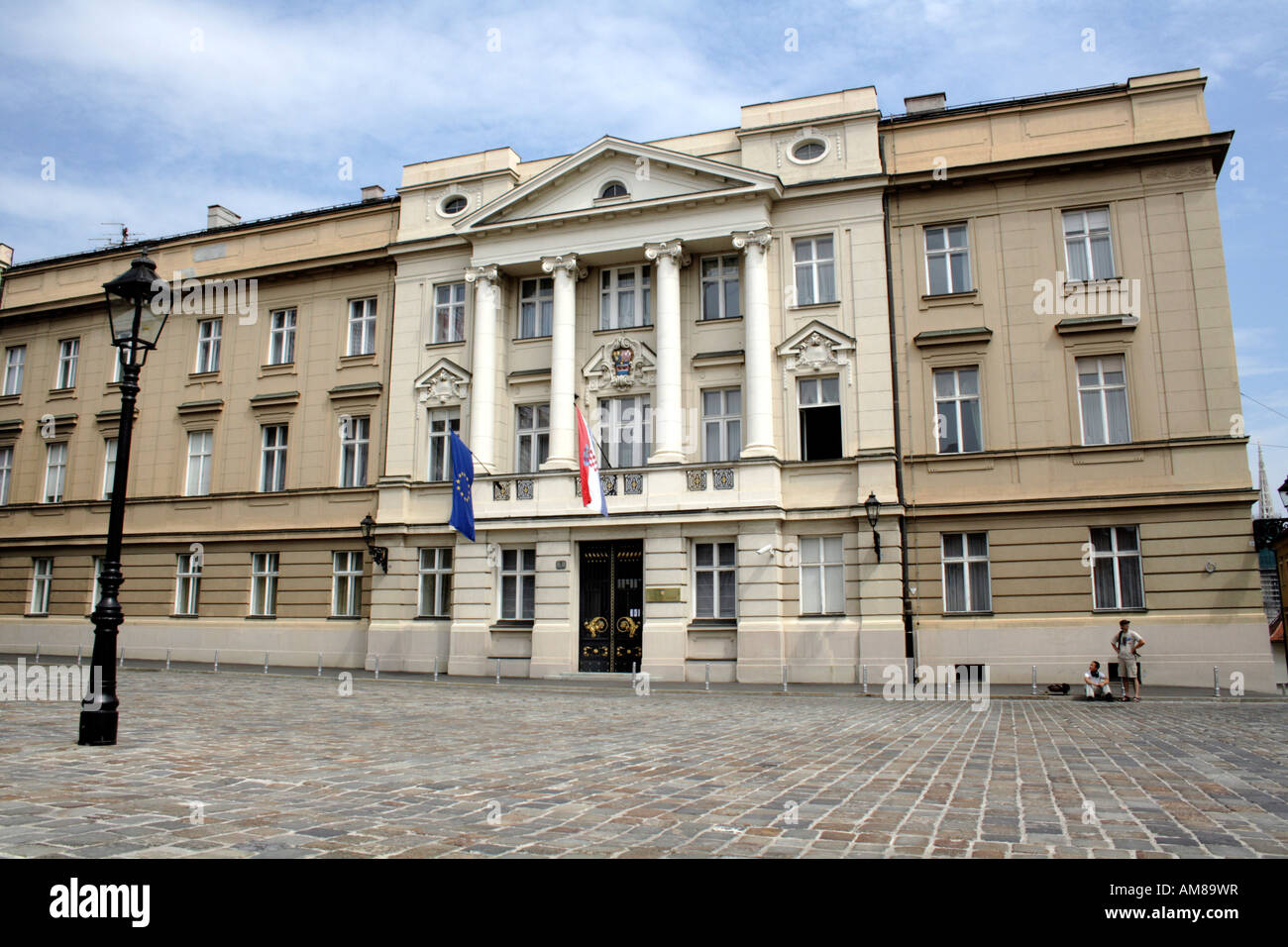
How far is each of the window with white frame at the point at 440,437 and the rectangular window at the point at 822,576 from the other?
40.0ft

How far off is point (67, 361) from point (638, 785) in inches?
1537

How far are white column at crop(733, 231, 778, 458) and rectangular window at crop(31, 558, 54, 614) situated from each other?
2829 centimetres

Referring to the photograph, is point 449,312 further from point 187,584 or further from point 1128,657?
point 1128,657

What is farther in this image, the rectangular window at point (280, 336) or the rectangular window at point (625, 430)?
the rectangular window at point (280, 336)

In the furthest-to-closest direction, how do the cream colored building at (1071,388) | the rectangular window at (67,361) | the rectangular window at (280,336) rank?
the rectangular window at (67,361)
the rectangular window at (280,336)
the cream colored building at (1071,388)

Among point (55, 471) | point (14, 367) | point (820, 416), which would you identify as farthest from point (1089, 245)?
point (14, 367)

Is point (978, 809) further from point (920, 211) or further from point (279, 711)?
point (920, 211)

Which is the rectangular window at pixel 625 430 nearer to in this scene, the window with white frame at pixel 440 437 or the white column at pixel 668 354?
the white column at pixel 668 354

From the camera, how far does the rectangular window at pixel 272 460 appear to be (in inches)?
1302

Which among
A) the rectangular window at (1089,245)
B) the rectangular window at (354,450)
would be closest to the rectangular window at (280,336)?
the rectangular window at (354,450)

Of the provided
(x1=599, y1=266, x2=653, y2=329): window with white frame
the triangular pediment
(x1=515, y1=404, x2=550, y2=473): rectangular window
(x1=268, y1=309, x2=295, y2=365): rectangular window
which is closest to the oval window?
the triangular pediment

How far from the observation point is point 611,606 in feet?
90.2

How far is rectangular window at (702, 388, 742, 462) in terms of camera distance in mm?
27844
